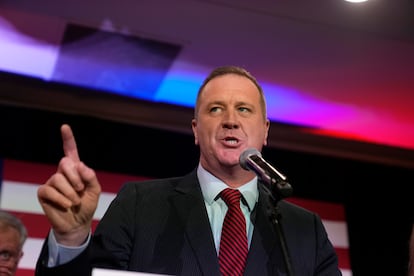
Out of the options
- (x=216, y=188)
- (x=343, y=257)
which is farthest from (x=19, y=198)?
(x=216, y=188)

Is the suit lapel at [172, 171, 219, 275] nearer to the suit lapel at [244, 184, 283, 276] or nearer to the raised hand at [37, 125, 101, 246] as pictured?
the suit lapel at [244, 184, 283, 276]

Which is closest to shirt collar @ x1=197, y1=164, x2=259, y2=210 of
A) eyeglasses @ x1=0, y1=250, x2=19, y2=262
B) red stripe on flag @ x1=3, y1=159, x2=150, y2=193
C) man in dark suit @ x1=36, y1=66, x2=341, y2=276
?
man in dark suit @ x1=36, y1=66, x2=341, y2=276

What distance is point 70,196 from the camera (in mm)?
1246

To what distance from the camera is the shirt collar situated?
1798 mm

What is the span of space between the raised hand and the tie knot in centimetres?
53

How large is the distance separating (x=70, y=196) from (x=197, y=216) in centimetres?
52

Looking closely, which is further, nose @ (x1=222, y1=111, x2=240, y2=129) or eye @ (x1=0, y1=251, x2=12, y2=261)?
eye @ (x1=0, y1=251, x2=12, y2=261)

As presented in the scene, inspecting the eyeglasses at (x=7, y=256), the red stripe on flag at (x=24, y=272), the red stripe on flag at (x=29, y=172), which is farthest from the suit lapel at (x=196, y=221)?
the red stripe on flag at (x=29, y=172)

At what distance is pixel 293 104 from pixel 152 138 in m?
1.07

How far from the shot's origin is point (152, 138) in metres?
4.35

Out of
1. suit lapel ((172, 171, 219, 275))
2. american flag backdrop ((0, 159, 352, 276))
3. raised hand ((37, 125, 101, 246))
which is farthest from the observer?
american flag backdrop ((0, 159, 352, 276))

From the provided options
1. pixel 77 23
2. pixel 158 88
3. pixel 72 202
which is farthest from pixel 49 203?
pixel 158 88

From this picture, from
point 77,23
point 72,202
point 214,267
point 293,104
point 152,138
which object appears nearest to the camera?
point 72,202

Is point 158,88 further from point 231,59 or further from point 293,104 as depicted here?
point 293,104
